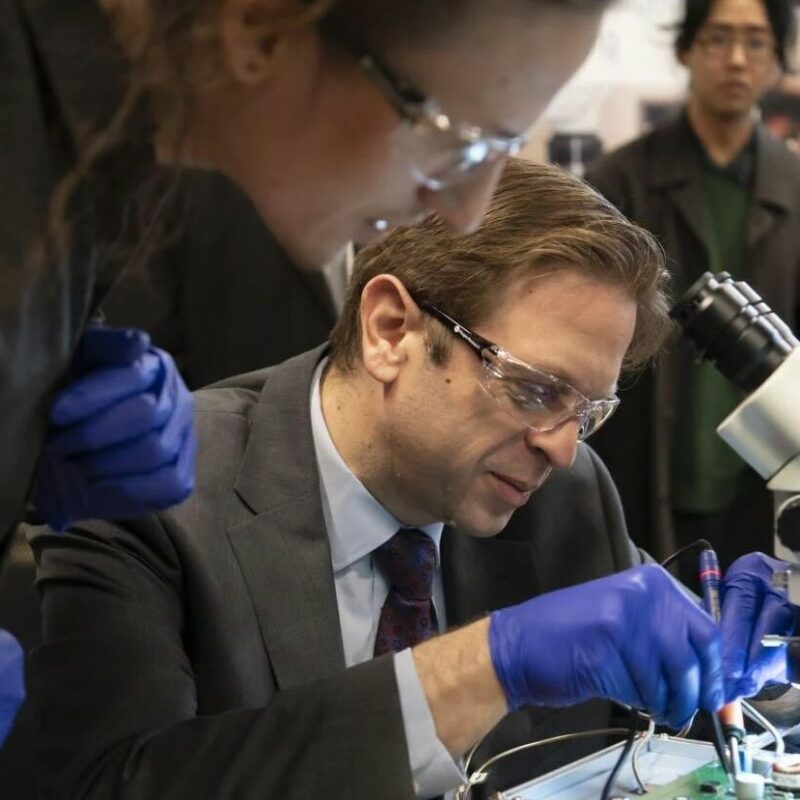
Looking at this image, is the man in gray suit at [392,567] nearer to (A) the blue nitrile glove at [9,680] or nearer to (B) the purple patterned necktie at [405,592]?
(B) the purple patterned necktie at [405,592]

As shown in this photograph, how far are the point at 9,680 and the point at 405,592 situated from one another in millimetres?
632

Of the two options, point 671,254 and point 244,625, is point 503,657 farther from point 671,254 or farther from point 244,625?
point 671,254

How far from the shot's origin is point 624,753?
1418 mm

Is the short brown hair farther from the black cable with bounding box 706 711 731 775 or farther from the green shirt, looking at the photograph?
the green shirt

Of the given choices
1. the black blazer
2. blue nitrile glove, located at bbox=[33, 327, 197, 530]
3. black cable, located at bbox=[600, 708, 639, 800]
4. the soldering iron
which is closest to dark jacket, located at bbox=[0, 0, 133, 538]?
blue nitrile glove, located at bbox=[33, 327, 197, 530]

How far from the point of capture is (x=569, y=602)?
1314mm

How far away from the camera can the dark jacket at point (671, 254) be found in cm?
277

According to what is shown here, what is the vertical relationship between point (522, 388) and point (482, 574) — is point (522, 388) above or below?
above

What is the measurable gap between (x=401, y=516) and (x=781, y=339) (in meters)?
0.51

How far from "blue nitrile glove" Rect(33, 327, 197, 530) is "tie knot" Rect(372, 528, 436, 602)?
1.47 feet

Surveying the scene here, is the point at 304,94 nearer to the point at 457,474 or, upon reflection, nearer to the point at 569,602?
the point at 569,602

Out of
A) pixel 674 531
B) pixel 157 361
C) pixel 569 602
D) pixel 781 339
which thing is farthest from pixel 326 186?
pixel 674 531

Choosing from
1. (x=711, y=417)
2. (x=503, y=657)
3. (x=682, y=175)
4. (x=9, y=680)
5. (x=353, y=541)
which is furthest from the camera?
(x=682, y=175)

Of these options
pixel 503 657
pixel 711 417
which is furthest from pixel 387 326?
pixel 711 417
